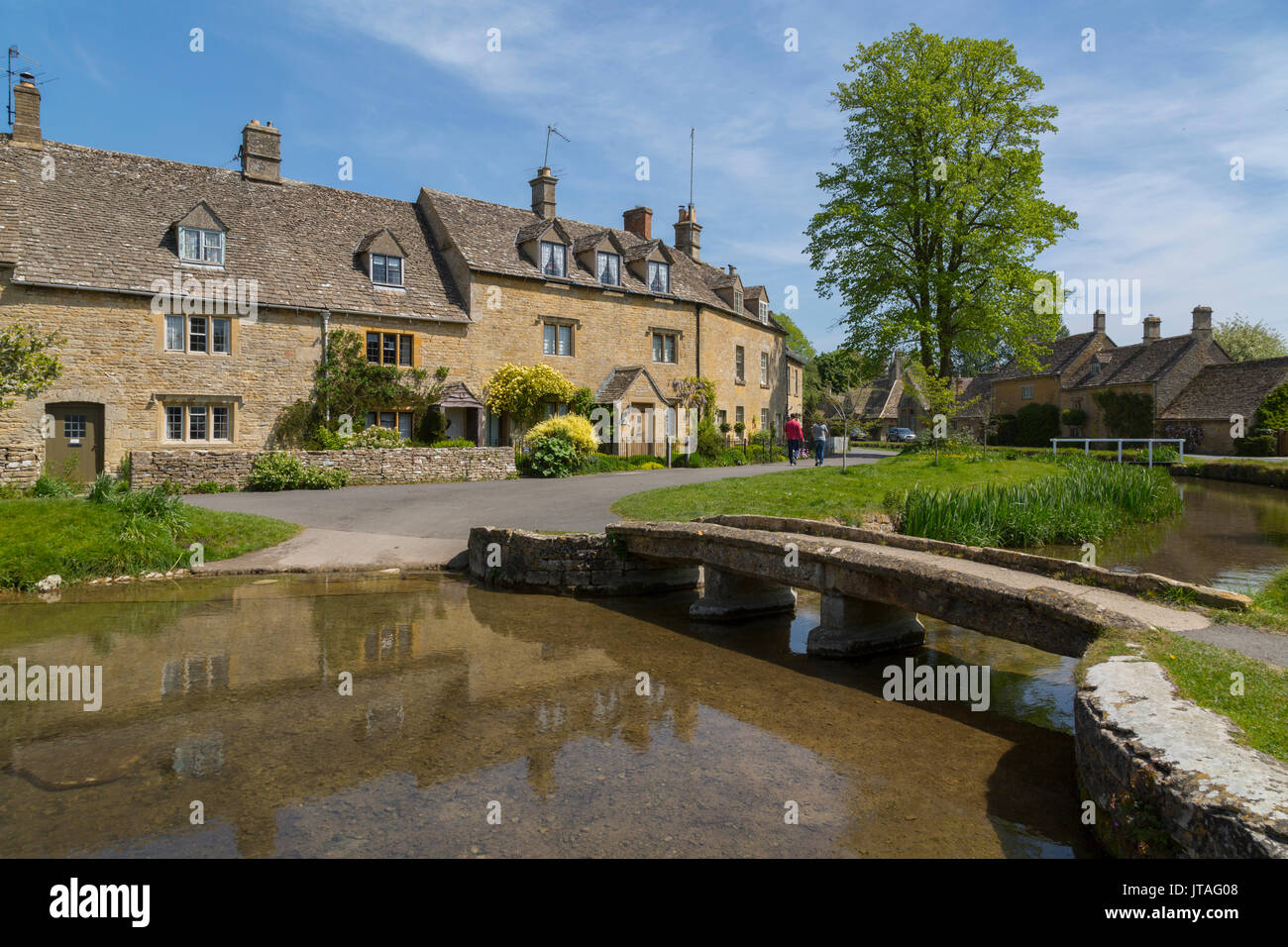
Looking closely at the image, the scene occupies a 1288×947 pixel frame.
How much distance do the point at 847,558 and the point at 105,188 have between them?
86.6 feet

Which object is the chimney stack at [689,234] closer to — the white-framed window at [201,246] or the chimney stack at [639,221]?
the chimney stack at [639,221]

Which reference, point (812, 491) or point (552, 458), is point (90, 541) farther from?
point (552, 458)

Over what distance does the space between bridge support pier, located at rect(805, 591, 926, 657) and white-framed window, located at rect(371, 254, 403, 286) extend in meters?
23.6

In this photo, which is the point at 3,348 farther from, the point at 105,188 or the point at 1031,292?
the point at 1031,292

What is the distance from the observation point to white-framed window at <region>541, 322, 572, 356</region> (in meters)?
32.2

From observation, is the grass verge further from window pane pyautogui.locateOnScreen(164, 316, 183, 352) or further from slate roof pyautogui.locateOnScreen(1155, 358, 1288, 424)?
slate roof pyautogui.locateOnScreen(1155, 358, 1288, 424)

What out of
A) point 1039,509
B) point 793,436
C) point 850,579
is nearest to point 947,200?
point 793,436

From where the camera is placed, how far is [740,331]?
41.8m

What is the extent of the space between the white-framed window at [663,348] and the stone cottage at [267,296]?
0.09 meters

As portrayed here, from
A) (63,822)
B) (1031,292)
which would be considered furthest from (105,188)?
(1031,292)

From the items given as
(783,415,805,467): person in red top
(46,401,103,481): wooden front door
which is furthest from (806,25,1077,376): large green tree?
(46,401,103,481): wooden front door

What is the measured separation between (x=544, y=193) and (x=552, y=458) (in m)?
15.0

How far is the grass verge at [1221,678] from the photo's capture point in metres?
4.72

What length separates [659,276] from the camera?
3638 centimetres
